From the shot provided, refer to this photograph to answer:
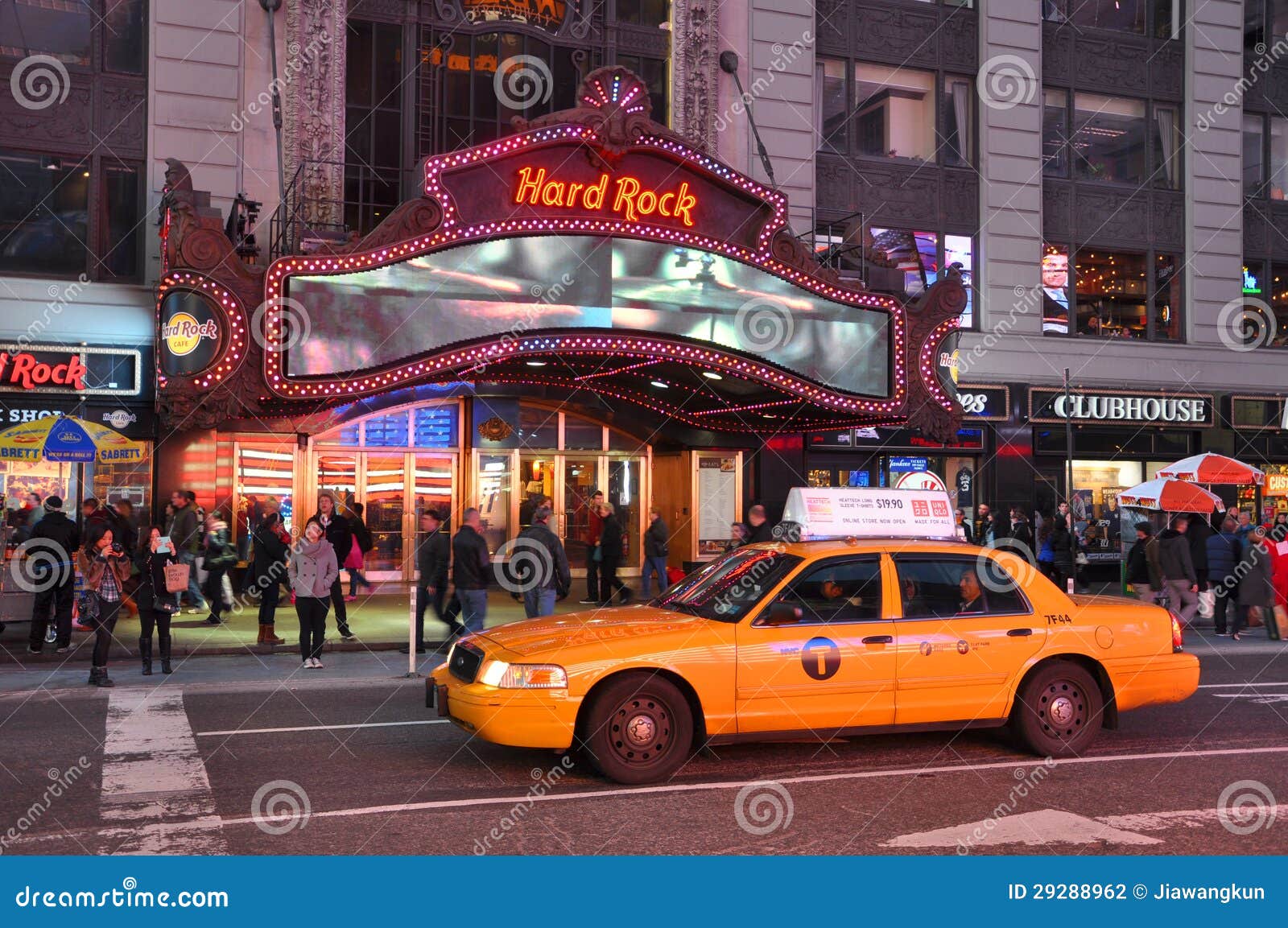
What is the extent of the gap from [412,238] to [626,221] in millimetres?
2897

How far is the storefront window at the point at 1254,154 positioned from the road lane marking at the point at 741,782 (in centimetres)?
2147

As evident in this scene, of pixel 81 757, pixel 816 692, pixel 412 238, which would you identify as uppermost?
pixel 412 238

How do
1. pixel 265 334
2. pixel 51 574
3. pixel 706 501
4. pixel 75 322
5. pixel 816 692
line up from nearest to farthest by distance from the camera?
pixel 816 692 → pixel 51 574 → pixel 265 334 → pixel 75 322 → pixel 706 501

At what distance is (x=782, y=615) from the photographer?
325 inches

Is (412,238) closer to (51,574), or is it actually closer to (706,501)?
(51,574)

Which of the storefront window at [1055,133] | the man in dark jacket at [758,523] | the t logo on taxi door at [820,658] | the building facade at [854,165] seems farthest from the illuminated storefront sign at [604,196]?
the storefront window at [1055,133]

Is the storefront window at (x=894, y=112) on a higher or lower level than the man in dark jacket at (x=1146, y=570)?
higher

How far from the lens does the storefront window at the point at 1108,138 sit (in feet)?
85.4

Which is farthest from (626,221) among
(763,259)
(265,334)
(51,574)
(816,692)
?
(816,692)

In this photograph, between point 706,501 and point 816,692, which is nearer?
point 816,692

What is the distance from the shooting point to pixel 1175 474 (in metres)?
20.7

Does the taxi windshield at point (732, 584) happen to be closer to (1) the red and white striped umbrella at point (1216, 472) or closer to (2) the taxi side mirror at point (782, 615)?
(2) the taxi side mirror at point (782, 615)

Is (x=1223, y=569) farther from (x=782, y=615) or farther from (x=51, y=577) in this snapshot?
(x=51, y=577)

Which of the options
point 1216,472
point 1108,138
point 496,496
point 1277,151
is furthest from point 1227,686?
point 1277,151
